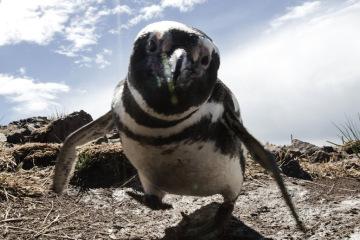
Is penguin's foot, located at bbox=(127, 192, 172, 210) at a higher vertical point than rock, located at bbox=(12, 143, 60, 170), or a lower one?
lower

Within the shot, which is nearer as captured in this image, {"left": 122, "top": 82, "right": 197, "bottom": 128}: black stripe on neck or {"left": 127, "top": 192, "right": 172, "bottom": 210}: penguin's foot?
{"left": 122, "top": 82, "right": 197, "bottom": 128}: black stripe on neck

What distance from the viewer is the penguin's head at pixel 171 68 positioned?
2707mm

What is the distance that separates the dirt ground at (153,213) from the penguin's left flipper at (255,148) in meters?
0.48

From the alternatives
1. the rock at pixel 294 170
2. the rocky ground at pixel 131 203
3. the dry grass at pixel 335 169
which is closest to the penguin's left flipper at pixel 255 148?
the rocky ground at pixel 131 203

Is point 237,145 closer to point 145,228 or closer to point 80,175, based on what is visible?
point 145,228

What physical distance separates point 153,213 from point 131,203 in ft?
1.27

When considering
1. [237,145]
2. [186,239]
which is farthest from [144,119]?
[186,239]

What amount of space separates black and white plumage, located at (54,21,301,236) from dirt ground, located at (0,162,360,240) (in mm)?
412

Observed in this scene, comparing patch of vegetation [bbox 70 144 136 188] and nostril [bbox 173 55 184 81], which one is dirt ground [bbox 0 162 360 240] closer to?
patch of vegetation [bbox 70 144 136 188]

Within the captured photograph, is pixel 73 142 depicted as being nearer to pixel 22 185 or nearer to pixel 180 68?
pixel 22 185

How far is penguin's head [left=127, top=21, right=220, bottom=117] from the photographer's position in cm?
271

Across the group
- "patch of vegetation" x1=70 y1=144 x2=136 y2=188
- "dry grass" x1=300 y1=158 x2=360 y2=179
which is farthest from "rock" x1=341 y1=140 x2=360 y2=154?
"patch of vegetation" x1=70 y1=144 x2=136 y2=188

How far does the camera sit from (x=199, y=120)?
3266 millimetres

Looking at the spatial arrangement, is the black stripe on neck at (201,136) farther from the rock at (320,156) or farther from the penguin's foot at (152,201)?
the rock at (320,156)
